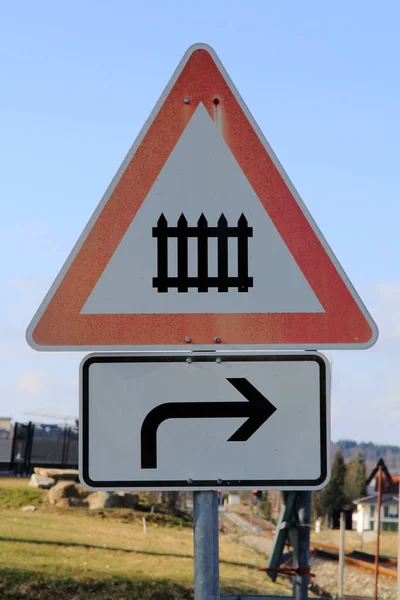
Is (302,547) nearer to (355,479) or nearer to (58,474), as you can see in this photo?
(58,474)

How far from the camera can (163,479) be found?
2654mm

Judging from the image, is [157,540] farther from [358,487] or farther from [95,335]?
[358,487]

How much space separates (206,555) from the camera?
99.2 inches

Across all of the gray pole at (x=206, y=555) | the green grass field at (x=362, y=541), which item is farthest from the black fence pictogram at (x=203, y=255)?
the green grass field at (x=362, y=541)

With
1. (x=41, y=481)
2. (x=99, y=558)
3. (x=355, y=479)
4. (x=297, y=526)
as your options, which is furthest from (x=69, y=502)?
(x=355, y=479)

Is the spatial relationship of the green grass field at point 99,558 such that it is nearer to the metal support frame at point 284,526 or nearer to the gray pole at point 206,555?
the metal support frame at point 284,526

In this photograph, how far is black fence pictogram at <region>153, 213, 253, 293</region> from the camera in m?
2.71

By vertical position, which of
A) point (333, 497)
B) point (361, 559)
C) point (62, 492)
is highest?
point (62, 492)

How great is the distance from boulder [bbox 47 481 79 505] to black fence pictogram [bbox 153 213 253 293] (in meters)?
14.6

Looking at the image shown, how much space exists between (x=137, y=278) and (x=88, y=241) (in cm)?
19

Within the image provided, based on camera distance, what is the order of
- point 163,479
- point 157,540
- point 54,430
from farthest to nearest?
point 54,430, point 157,540, point 163,479

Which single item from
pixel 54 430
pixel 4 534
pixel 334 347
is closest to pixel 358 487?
pixel 54 430

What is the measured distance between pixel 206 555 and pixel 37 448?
57.3ft

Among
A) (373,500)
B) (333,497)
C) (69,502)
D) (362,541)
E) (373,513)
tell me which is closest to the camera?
(69,502)
